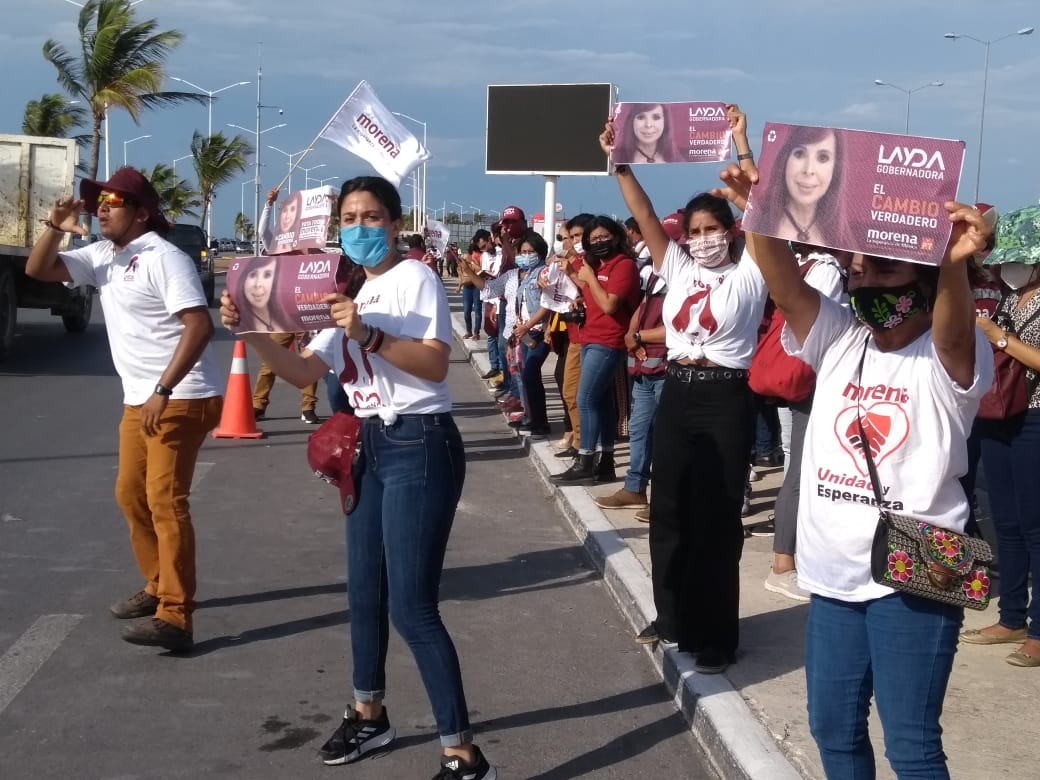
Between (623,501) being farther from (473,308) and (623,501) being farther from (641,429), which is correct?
(473,308)

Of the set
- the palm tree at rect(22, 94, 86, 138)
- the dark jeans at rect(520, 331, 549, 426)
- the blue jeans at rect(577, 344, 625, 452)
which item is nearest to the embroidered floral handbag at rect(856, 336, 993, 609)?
the blue jeans at rect(577, 344, 625, 452)

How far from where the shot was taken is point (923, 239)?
9.44ft

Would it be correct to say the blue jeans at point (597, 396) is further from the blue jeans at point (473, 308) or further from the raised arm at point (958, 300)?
the blue jeans at point (473, 308)

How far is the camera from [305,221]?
22.7 ft

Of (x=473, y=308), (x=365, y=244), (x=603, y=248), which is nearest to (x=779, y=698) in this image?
(x=365, y=244)

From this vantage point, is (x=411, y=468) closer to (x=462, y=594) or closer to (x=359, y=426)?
(x=359, y=426)

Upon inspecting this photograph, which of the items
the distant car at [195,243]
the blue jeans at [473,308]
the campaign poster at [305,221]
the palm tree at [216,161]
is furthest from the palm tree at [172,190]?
the campaign poster at [305,221]

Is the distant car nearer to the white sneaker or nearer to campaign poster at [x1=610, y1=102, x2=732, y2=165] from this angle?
the white sneaker

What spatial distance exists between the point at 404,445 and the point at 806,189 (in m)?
1.66

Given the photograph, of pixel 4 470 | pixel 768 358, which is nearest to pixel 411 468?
pixel 768 358

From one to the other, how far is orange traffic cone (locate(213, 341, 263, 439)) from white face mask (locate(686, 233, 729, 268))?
23.6 ft

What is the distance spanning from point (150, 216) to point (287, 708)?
237 centimetres

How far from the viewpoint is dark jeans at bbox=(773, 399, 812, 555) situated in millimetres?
6570

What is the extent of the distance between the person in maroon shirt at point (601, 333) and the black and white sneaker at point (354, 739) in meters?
4.67
